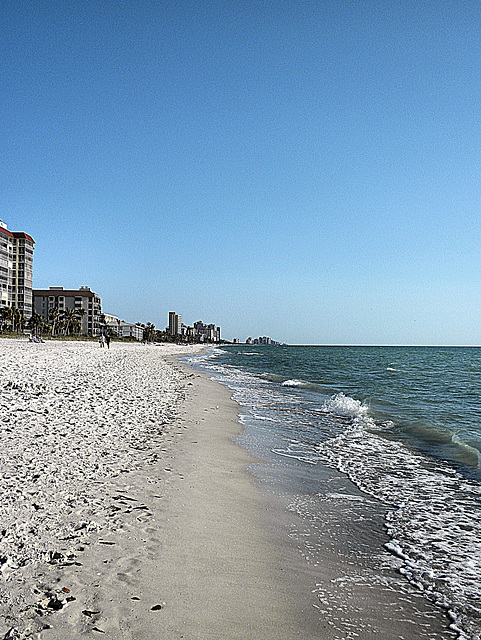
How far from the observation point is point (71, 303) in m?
162

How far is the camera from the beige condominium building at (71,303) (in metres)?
161

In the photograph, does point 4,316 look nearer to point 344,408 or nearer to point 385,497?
point 344,408

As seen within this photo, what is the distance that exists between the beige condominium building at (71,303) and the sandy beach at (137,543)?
159748 mm

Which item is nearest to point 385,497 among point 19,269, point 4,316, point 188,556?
point 188,556

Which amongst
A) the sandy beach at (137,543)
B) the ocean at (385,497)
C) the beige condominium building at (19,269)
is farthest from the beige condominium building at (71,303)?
the sandy beach at (137,543)

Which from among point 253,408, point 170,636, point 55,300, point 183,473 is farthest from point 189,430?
point 55,300

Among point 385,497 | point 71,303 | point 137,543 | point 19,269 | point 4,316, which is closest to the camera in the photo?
point 137,543

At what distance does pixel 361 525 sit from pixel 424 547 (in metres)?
0.81

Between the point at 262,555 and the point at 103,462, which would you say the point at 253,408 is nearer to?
the point at 103,462

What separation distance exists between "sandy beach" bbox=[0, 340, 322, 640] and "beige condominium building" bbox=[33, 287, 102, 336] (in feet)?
524

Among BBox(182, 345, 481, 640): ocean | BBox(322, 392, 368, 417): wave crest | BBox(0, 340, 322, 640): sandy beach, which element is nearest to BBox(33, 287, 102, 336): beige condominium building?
BBox(322, 392, 368, 417): wave crest

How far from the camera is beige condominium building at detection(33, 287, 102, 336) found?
16062 centimetres

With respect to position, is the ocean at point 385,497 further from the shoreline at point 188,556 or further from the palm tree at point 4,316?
the palm tree at point 4,316

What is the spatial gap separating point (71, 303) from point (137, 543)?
16834cm
